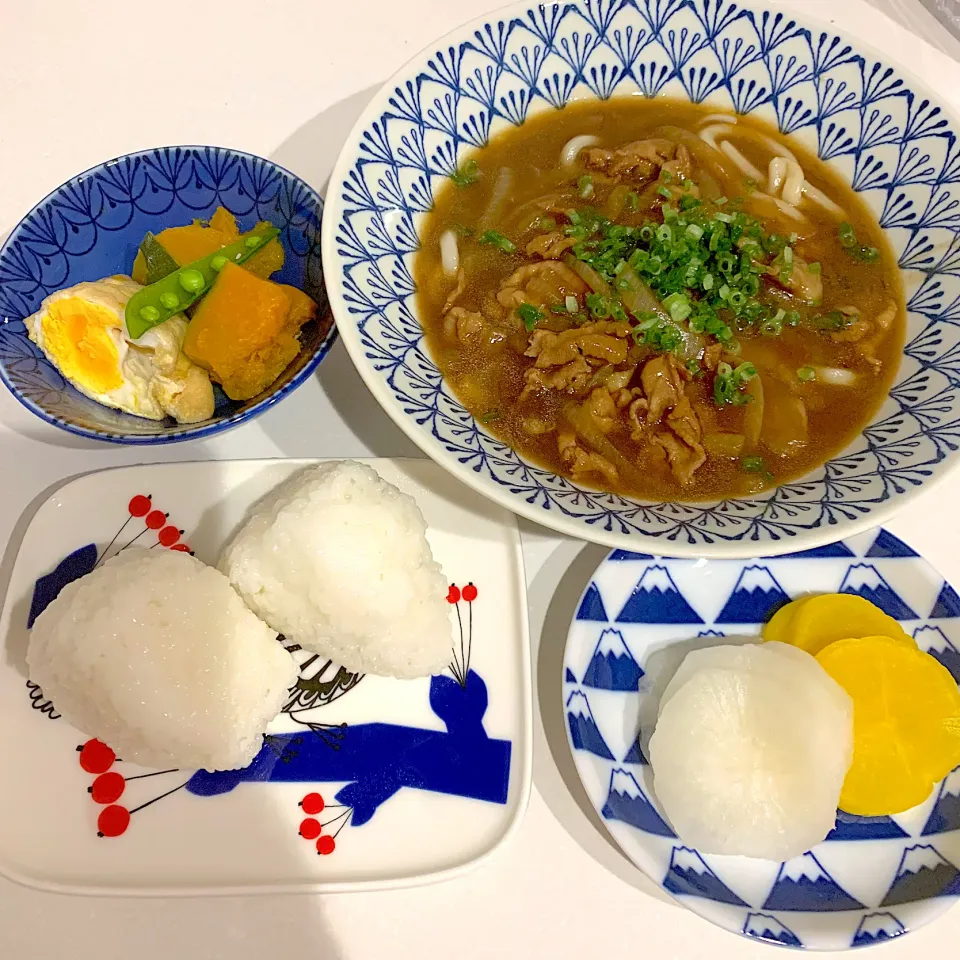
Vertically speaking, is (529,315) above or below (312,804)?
above

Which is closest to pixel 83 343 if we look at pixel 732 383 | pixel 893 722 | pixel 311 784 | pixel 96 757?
pixel 96 757

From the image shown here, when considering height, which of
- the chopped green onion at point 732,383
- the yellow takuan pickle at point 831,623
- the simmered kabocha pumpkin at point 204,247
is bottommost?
the yellow takuan pickle at point 831,623

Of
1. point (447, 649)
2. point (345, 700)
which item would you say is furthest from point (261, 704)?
point (447, 649)

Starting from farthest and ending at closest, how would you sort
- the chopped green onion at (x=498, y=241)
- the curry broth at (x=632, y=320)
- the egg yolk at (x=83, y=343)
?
the chopped green onion at (x=498, y=241) → the egg yolk at (x=83, y=343) → the curry broth at (x=632, y=320)

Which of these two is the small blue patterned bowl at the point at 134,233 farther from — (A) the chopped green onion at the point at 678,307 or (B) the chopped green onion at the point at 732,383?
(B) the chopped green onion at the point at 732,383

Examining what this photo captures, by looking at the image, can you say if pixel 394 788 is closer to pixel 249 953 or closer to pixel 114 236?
pixel 249 953

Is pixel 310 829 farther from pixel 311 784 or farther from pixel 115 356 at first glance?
pixel 115 356

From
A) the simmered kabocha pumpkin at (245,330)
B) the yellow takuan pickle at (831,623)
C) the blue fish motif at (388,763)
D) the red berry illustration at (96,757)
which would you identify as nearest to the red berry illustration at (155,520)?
the simmered kabocha pumpkin at (245,330)
